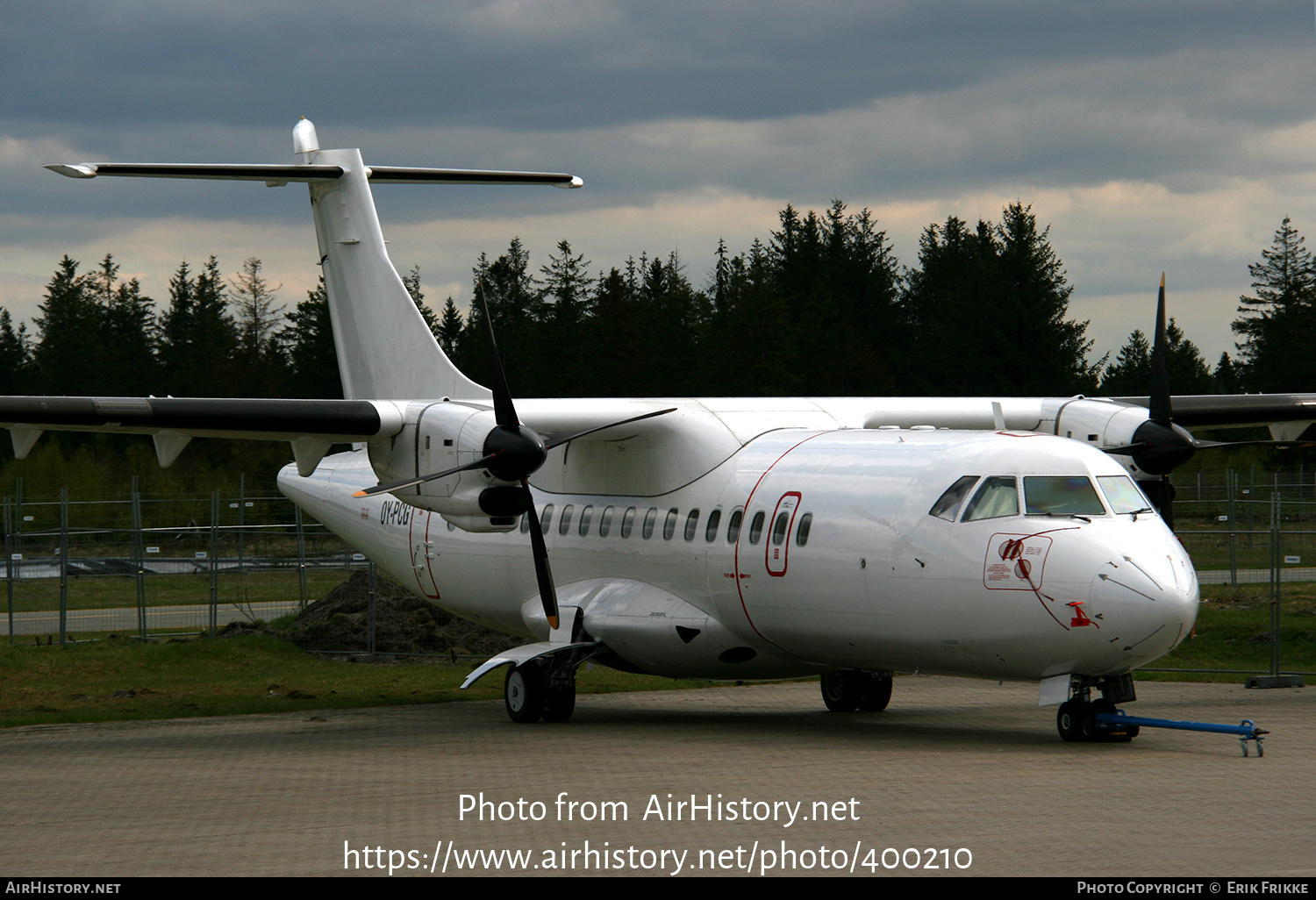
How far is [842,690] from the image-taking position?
55.3 feet

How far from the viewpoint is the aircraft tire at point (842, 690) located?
1680 centimetres

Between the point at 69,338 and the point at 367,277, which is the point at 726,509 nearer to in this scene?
the point at 367,277

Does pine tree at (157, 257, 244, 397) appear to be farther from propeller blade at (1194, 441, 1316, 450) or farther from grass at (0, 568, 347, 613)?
propeller blade at (1194, 441, 1316, 450)

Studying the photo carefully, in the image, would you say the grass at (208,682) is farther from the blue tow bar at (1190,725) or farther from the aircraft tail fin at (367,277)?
the blue tow bar at (1190,725)

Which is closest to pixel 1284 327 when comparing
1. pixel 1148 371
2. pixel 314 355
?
pixel 1148 371

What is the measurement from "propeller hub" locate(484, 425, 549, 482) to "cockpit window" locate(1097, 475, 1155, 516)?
17.7 feet

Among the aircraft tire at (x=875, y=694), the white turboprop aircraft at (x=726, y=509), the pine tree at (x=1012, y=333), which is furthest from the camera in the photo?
the pine tree at (x=1012, y=333)

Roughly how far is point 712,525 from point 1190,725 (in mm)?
5139

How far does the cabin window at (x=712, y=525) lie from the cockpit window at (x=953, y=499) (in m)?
2.90

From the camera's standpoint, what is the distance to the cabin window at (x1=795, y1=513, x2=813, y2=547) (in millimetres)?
13945

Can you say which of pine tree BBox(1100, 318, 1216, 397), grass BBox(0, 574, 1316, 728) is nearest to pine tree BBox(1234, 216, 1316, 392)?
pine tree BBox(1100, 318, 1216, 397)

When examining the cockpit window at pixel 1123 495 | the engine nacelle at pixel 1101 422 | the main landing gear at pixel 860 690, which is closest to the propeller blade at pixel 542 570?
the main landing gear at pixel 860 690

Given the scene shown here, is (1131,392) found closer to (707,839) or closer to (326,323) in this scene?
(326,323)

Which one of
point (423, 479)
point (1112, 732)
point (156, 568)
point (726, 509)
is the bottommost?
point (156, 568)
